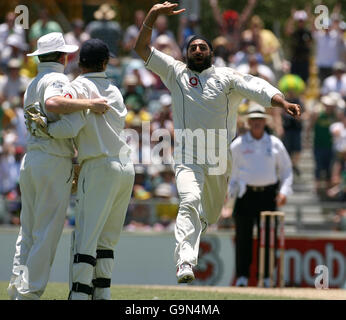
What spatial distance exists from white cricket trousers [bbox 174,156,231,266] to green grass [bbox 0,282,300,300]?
2.13 feet

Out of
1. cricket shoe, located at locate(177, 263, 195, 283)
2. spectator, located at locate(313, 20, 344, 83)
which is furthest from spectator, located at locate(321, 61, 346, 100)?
cricket shoe, located at locate(177, 263, 195, 283)

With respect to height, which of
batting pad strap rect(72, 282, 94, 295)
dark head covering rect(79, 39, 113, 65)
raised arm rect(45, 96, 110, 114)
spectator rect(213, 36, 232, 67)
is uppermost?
spectator rect(213, 36, 232, 67)

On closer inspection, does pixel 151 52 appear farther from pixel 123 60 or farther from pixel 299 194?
pixel 123 60

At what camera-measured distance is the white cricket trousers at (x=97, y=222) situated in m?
8.59

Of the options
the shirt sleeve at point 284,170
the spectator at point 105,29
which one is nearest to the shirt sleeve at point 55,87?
the shirt sleeve at point 284,170

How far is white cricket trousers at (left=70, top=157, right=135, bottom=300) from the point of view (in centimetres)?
859

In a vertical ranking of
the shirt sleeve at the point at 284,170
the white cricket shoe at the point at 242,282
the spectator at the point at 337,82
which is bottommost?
the white cricket shoe at the point at 242,282

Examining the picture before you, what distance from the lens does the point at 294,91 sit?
60.6ft

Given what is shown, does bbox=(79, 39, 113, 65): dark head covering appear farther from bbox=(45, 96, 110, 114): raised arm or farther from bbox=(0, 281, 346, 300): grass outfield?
bbox=(0, 281, 346, 300): grass outfield

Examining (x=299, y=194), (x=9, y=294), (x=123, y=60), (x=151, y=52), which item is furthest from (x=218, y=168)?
(x=123, y=60)

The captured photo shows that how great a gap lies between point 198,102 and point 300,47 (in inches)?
427

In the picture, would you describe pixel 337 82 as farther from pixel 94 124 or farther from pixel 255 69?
pixel 94 124

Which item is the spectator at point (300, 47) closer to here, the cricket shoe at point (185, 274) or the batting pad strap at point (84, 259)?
the cricket shoe at point (185, 274)

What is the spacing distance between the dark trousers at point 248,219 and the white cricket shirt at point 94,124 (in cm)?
498
